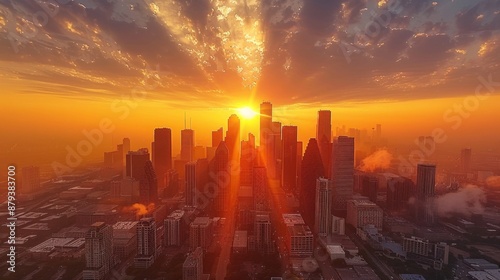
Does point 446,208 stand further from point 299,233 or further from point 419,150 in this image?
point 299,233

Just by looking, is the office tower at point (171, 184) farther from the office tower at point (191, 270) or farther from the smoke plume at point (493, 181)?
the smoke plume at point (493, 181)

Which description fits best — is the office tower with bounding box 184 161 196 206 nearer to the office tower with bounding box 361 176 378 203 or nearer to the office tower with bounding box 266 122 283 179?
the office tower with bounding box 266 122 283 179

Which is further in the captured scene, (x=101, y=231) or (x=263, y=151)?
(x=263, y=151)

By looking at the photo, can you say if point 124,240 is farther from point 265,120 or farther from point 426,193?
point 265,120

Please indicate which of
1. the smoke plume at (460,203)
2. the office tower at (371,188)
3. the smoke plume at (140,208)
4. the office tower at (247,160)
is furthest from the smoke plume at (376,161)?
the smoke plume at (140,208)

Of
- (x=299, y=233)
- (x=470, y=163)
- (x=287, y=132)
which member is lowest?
(x=299, y=233)

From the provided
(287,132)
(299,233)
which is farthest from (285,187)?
(299,233)
